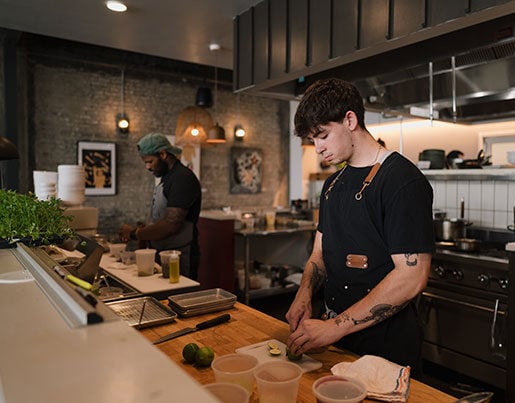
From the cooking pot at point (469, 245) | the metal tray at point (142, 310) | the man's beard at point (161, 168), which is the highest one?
the man's beard at point (161, 168)

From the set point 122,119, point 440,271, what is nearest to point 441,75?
point 440,271

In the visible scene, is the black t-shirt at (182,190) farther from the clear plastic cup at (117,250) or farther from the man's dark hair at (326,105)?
the man's dark hair at (326,105)

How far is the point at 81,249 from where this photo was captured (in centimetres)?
210

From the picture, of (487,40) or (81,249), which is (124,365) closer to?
(81,249)

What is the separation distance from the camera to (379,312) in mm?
1690

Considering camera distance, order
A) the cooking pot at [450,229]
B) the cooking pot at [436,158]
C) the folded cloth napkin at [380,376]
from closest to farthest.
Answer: the folded cloth napkin at [380,376] < the cooking pot at [450,229] < the cooking pot at [436,158]

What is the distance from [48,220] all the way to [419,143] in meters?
4.94

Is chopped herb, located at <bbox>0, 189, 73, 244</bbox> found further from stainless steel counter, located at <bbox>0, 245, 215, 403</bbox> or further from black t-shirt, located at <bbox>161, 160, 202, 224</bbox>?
black t-shirt, located at <bbox>161, 160, 202, 224</bbox>

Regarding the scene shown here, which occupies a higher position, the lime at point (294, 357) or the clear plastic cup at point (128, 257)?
the clear plastic cup at point (128, 257)

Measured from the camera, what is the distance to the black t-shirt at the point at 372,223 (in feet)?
5.49

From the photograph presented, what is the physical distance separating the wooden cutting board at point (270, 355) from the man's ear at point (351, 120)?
3.10 ft

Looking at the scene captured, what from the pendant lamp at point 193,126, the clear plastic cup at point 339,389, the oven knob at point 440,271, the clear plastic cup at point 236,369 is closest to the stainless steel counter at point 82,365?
the clear plastic cup at point 236,369

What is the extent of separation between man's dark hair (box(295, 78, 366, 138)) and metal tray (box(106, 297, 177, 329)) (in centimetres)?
105

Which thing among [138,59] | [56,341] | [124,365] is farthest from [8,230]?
[138,59]
